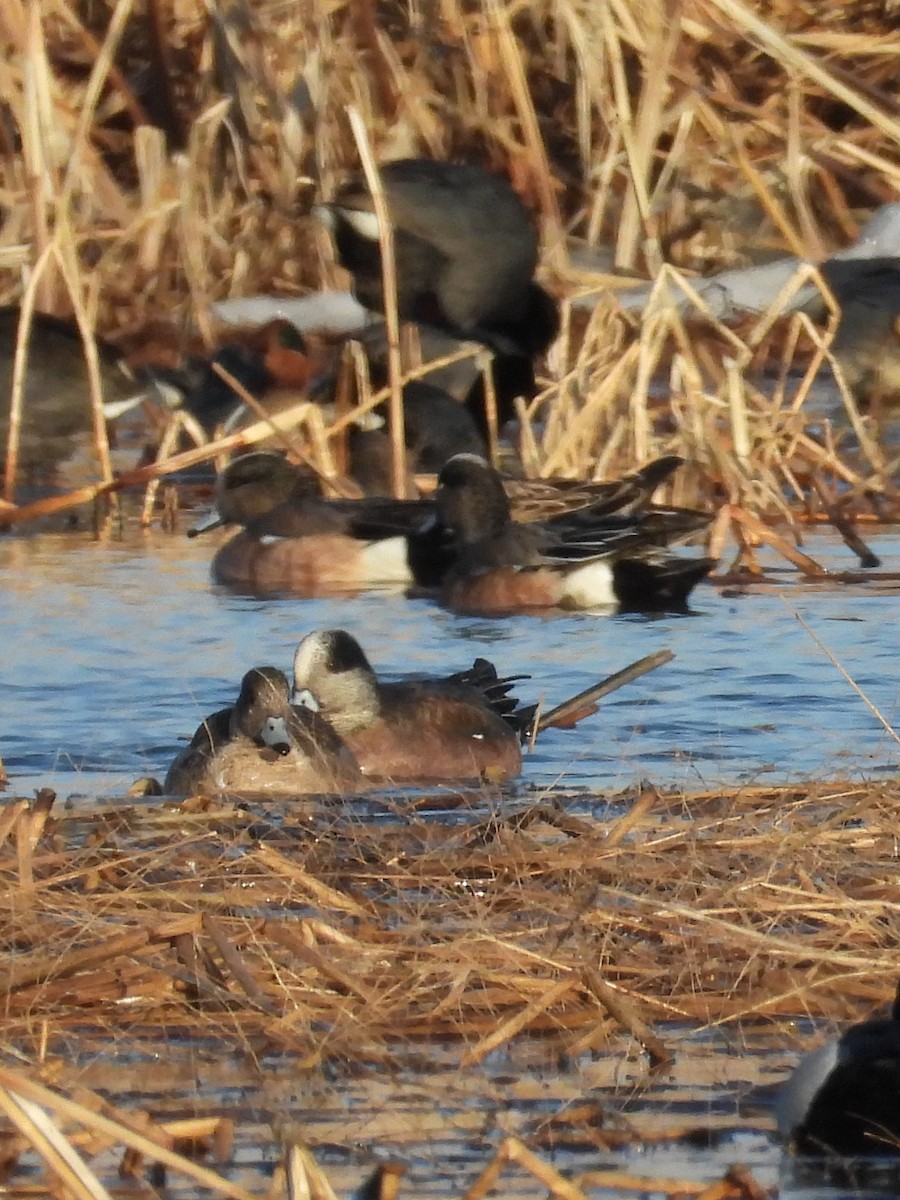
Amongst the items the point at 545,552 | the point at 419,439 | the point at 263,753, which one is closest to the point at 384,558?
the point at 545,552

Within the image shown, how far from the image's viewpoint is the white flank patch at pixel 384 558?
9.70m

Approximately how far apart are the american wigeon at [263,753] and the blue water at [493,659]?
23cm

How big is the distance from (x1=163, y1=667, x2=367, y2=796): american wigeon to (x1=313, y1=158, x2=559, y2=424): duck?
6.60 metres

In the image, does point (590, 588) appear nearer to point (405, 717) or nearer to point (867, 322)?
point (405, 717)

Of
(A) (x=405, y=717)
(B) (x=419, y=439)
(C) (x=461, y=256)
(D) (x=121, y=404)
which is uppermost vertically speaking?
(C) (x=461, y=256)

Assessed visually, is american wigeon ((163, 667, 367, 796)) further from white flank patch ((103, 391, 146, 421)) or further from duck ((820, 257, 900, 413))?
duck ((820, 257, 900, 413))

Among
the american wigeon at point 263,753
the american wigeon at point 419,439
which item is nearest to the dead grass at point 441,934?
the american wigeon at point 263,753

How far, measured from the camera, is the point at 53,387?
42.0 feet

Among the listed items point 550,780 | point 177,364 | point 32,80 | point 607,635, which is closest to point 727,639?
point 607,635

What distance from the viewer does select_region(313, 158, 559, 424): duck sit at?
12.7m

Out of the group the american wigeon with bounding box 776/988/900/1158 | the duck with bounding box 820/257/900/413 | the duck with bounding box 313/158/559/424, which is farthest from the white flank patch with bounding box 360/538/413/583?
the american wigeon with bounding box 776/988/900/1158

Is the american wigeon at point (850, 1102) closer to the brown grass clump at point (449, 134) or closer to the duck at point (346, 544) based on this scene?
the duck at point (346, 544)

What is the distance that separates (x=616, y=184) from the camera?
13758 millimetres

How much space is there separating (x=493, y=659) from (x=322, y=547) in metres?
1.85
